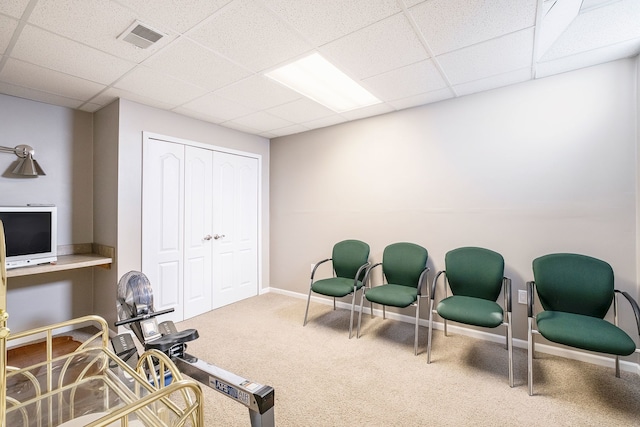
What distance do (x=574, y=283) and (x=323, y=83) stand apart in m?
2.83

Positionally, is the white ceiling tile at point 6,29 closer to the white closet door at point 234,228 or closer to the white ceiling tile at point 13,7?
the white ceiling tile at point 13,7

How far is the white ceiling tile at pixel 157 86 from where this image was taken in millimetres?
2543

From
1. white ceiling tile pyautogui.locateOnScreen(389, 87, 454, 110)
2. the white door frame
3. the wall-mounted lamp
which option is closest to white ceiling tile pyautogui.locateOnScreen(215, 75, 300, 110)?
the white door frame

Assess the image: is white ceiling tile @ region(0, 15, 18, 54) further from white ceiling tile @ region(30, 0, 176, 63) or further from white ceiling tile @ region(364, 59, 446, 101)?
white ceiling tile @ region(364, 59, 446, 101)

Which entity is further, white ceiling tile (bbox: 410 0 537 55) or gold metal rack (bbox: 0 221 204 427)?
white ceiling tile (bbox: 410 0 537 55)

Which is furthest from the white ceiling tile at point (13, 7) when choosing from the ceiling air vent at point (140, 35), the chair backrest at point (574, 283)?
the chair backrest at point (574, 283)

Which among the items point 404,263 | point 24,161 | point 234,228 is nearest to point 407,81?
point 404,263

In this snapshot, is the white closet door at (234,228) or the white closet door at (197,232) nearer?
the white closet door at (197,232)

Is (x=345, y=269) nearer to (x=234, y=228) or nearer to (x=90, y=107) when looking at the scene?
(x=234, y=228)

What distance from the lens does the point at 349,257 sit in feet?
11.9

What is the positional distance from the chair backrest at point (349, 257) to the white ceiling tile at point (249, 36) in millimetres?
2221

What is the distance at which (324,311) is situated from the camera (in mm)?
3781

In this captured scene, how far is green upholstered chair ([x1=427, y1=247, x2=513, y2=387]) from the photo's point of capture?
2.34 m

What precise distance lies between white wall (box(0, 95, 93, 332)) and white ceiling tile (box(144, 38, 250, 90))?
1727mm
